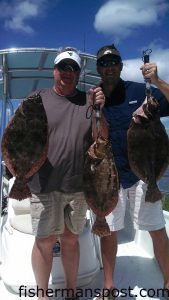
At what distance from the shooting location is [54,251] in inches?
174

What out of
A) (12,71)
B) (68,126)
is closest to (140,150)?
(68,126)

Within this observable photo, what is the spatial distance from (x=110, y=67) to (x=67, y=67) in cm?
49

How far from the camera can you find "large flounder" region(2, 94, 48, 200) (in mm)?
3443

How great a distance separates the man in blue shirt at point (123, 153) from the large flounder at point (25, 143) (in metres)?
0.86

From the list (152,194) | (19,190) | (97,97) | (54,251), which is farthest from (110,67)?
(54,251)

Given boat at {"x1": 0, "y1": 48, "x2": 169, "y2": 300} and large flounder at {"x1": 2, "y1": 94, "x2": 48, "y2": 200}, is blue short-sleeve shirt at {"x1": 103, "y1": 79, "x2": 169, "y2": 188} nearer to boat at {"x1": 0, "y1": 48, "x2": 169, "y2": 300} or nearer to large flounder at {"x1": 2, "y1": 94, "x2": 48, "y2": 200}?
large flounder at {"x1": 2, "y1": 94, "x2": 48, "y2": 200}

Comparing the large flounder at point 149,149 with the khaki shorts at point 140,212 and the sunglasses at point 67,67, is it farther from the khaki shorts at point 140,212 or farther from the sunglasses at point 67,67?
the sunglasses at point 67,67

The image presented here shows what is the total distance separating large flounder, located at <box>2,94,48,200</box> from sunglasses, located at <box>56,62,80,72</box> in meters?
0.43

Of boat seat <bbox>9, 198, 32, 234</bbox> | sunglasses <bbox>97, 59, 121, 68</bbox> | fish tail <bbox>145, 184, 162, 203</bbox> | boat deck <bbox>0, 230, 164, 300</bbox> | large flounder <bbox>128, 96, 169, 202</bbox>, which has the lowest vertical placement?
boat deck <bbox>0, 230, 164, 300</bbox>

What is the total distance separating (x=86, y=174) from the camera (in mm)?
3566

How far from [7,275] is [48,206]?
1.26 meters

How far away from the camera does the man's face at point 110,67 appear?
3939 millimetres

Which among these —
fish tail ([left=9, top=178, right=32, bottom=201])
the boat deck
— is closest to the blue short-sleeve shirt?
fish tail ([left=9, top=178, right=32, bottom=201])

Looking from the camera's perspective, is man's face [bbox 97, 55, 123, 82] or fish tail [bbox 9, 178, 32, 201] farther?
man's face [bbox 97, 55, 123, 82]
